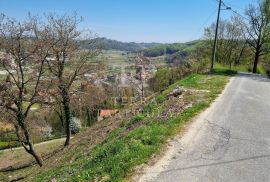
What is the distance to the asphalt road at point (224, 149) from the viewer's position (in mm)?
7289

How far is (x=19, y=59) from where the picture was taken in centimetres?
2091

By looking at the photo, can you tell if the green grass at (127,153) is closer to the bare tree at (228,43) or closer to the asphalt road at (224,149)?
the asphalt road at (224,149)

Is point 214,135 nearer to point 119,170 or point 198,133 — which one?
point 198,133

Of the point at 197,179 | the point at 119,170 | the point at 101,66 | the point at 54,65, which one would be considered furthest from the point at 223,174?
the point at 101,66

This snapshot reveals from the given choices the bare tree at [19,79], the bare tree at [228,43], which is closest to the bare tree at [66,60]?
the bare tree at [19,79]

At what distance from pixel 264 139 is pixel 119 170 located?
4.89 m

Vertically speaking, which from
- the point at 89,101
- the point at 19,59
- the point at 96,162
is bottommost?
the point at 89,101

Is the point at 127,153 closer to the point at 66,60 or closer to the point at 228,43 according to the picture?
the point at 66,60

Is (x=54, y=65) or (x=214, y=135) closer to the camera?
(x=214, y=135)

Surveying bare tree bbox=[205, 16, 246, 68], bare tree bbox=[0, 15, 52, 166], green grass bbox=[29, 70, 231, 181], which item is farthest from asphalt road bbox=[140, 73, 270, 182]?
bare tree bbox=[205, 16, 246, 68]

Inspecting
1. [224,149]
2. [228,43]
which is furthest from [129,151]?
[228,43]

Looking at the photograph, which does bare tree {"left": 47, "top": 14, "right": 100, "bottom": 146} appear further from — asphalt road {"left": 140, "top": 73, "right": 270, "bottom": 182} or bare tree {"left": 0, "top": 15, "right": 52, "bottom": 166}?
asphalt road {"left": 140, "top": 73, "right": 270, "bottom": 182}

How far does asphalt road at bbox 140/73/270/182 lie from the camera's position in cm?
729

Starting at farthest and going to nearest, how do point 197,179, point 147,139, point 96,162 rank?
point 147,139, point 96,162, point 197,179
